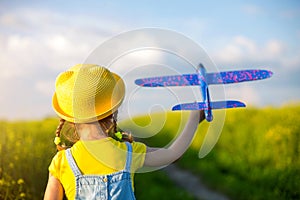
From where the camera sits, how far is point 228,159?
8688 millimetres

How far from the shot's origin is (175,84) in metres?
3.26

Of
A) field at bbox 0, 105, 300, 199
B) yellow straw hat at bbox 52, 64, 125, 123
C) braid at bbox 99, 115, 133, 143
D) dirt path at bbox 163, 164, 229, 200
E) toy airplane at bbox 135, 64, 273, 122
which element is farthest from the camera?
dirt path at bbox 163, 164, 229, 200

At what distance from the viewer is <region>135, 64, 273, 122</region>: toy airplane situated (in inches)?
122

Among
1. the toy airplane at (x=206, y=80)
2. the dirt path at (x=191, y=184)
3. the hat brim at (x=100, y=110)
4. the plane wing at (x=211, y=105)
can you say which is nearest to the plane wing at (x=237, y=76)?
the toy airplane at (x=206, y=80)

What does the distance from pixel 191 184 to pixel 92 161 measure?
5.25 meters

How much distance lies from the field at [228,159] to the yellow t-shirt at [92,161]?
1.30 meters

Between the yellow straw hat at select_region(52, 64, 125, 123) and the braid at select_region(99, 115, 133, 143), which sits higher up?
the yellow straw hat at select_region(52, 64, 125, 123)

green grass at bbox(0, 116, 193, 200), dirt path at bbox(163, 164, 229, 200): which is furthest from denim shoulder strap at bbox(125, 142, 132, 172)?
dirt path at bbox(163, 164, 229, 200)

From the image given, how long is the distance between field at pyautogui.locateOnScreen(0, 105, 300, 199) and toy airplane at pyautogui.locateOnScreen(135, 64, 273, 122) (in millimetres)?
1038

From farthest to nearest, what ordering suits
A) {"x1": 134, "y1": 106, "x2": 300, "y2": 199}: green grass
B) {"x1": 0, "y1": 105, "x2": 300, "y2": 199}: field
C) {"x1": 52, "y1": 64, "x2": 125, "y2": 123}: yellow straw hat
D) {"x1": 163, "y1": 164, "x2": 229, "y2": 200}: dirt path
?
1. {"x1": 163, "y1": 164, "x2": 229, "y2": 200}: dirt path
2. {"x1": 134, "y1": 106, "x2": 300, "y2": 199}: green grass
3. {"x1": 0, "y1": 105, "x2": 300, "y2": 199}: field
4. {"x1": 52, "y1": 64, "x2": 125, "y2": 123}: yellow straw hat

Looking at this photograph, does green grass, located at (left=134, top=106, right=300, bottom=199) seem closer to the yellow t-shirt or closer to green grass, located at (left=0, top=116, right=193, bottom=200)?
green grass, located at (left=0, top=116, right=193, bottom=200)

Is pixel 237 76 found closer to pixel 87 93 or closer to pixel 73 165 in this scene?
pixel 87 93

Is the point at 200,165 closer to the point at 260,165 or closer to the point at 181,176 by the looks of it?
the point at 181,176

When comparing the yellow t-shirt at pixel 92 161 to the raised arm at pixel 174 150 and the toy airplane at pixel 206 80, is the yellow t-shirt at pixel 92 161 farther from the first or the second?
the toy airplane at pixel 206 80
